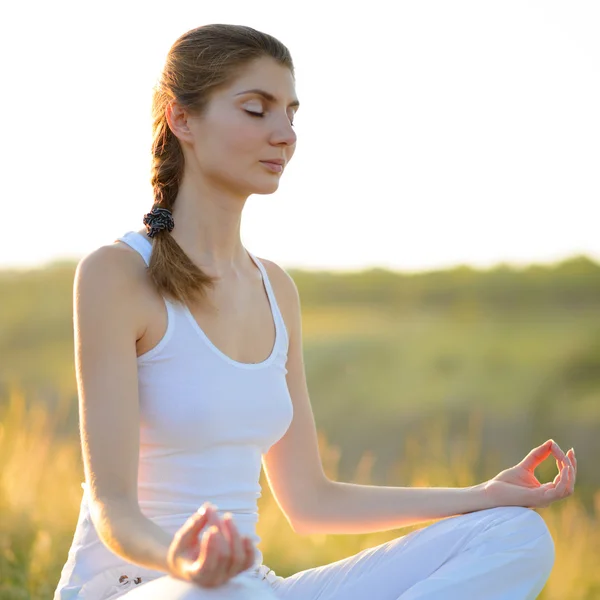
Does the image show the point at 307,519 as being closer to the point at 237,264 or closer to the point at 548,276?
the point at 237,264

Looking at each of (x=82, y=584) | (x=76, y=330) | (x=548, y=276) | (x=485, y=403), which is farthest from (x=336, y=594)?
(x=548, y=276)

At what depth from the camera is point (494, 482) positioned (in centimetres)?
232

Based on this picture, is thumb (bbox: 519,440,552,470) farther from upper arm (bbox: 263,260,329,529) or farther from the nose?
the nose

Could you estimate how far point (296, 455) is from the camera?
2525mm

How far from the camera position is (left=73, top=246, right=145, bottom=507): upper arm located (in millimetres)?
1947

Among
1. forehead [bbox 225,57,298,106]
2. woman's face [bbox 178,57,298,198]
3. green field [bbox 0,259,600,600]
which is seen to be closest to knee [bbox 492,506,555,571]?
woman's face [bbox 178,57,298,198]

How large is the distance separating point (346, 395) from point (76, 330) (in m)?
10.1

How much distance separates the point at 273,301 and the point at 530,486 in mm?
753

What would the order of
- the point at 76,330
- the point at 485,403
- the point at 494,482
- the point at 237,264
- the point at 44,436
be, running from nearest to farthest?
the point at 76,330, the point at 494,482, the point at 237,264, the point at 44,436, the point at 485,403

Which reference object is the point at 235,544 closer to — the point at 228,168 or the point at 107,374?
the point at 107,374

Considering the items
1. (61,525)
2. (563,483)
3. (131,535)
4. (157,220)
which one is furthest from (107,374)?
(61,525)

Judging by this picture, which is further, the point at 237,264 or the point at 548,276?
the point at 548,276

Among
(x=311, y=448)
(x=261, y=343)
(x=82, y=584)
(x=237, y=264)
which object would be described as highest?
(x=237, y=264)

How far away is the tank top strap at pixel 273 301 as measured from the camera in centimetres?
247
